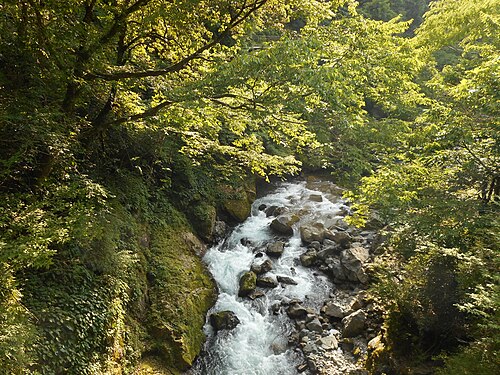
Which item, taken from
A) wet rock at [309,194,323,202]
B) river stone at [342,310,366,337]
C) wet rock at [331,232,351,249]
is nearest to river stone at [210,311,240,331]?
river stone at [342,310,366,337]

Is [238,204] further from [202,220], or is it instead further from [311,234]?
[311,234]

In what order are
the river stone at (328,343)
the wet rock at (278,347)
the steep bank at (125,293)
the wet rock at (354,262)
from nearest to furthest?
the steep bank at (125,293), the river stone at (328,343), the wet rock at (278,347), the wet rock at (354,262)

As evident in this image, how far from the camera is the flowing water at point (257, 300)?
719 centimetres

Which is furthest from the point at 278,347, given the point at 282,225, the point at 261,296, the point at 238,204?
the point at 238,204

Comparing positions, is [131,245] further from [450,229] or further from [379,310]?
[450,229]

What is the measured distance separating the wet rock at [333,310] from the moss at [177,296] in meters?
3.19

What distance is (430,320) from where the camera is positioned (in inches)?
230

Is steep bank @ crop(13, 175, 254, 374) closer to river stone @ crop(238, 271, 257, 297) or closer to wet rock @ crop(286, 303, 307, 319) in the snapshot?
river stone @ crop(238, 271, 257, 297)

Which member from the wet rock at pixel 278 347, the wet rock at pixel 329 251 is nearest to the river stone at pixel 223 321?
the wet rock at pixel 278 347

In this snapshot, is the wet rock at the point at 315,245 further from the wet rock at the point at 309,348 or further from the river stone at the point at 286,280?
the wet rock at the point at 309,348

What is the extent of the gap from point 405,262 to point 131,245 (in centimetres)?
687

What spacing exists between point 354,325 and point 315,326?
982 mm

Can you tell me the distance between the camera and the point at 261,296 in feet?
29.6

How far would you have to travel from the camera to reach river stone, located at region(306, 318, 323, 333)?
788 cm
